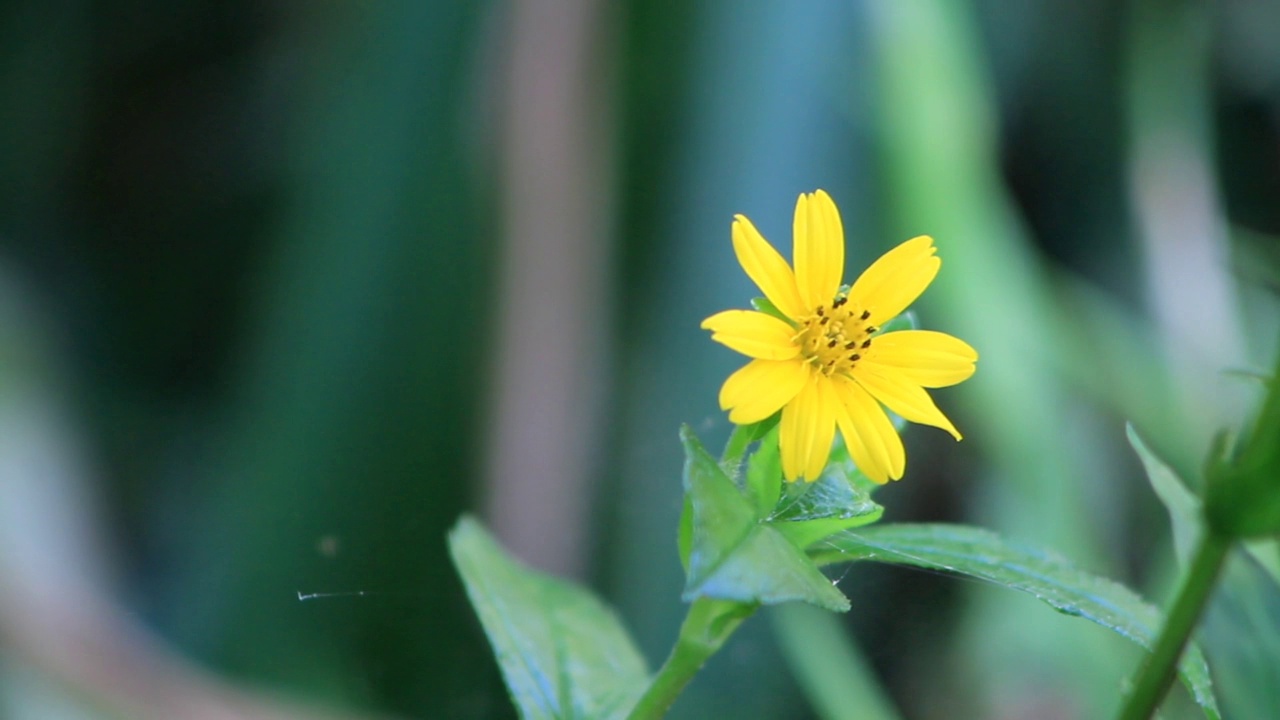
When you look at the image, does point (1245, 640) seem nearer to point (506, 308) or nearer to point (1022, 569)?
point (1022, 569)

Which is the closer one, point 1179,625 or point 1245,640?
point 1179,625

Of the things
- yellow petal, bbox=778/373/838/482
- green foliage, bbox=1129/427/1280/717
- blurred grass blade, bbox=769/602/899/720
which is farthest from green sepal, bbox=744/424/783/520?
blurred grass blade, bbox=769/602/899/720

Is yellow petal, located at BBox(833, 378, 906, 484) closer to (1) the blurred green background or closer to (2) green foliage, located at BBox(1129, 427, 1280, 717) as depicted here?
(2) green foliage, located at BBox(1129, 427, 1280, 717)

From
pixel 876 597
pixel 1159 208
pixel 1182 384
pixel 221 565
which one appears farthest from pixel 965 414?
pixel 221 565

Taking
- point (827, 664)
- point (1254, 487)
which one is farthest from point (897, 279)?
point (827, 664)

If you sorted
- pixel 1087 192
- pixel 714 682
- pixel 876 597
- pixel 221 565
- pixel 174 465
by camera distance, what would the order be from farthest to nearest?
pixel 1087 192, pixel 174 465, pixel 221 565, pixel 714 682, pixel 876 597

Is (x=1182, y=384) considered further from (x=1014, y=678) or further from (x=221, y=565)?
(x=221, y=565)
